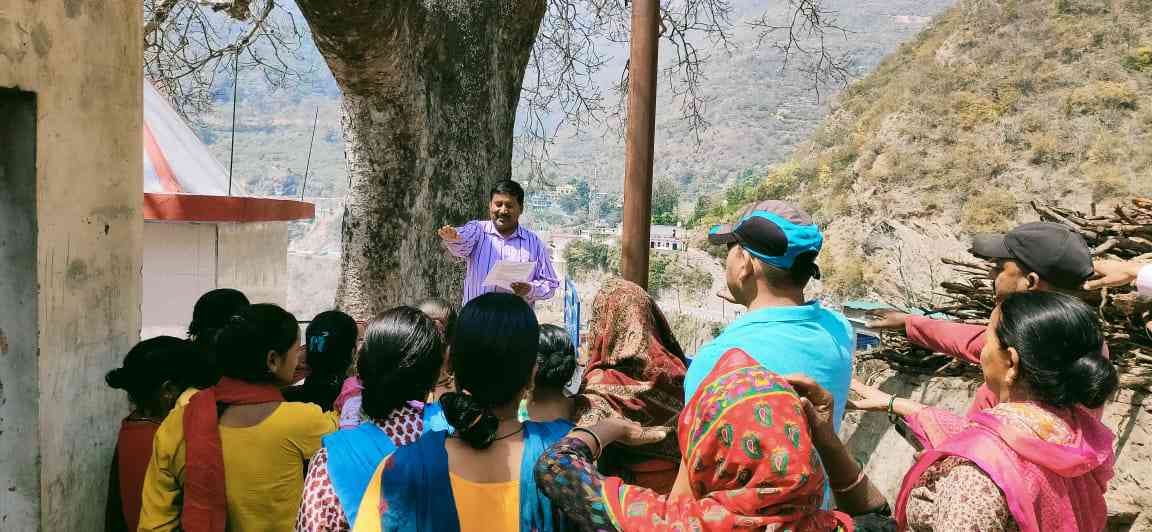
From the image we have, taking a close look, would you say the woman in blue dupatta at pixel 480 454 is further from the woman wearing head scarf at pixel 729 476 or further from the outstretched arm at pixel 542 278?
the outstretched arm at pixel 542 278

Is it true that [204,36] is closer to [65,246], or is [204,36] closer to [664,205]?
[65,246]

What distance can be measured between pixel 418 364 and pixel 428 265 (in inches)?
127

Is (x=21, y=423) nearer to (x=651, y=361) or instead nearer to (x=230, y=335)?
(x=230, y=335)

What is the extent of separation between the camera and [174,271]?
5.42 m

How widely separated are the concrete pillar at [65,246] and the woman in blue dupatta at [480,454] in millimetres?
1547

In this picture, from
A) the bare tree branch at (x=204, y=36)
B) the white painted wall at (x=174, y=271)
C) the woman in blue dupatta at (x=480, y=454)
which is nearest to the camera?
the woman in blue dupatta at (x=480, y=454)

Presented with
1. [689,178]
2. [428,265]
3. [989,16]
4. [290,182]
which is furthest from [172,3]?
[689,178]

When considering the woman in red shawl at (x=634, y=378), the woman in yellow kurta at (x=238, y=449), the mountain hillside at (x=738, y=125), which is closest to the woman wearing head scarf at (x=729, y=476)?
the woman in red shawl at (x=634, y=378)

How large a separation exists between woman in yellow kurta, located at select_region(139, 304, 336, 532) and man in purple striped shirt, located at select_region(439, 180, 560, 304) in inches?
95.6

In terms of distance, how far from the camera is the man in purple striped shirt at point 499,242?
487 centimetres

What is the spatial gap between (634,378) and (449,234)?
7.63ft

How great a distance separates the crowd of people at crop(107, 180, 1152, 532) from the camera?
1.58 m

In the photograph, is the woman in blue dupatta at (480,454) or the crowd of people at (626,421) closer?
the crowd of people at (626,421)

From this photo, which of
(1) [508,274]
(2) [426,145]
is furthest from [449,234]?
(2) [426,145]
